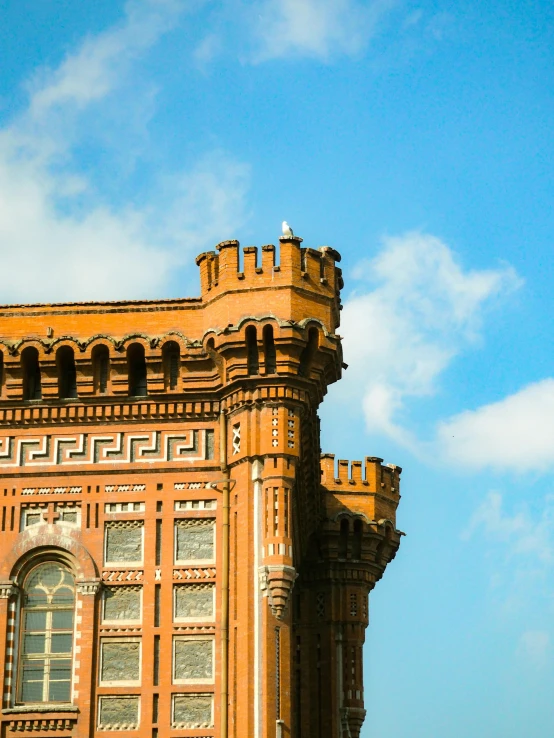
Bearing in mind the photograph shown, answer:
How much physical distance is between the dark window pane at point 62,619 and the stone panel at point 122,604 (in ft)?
2.38

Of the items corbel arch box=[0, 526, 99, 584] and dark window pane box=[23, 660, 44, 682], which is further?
corbel arch box=[0, 526, 99, 584]

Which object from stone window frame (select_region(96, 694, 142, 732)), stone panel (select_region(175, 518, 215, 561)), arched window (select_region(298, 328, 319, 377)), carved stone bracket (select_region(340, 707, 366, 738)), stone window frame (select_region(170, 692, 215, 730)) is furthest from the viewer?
carved stone bracket (select_region(340, 707, 366, 738))

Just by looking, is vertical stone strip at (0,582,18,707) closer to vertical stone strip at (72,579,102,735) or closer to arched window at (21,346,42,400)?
vertical stone strip at (72,579,102,735)

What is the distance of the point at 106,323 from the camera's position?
32312mm

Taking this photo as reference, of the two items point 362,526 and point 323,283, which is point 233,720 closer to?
point 323,283

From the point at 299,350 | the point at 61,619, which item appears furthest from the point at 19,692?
the point at 299,350

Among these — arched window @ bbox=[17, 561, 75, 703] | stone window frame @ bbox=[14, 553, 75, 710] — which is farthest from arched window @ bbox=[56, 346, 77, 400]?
arched window @ bbox=[17, 561, 75, 703]

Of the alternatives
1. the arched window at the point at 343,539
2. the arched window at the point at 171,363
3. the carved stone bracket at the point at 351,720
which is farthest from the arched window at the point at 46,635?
the arched window at the point at 343,539

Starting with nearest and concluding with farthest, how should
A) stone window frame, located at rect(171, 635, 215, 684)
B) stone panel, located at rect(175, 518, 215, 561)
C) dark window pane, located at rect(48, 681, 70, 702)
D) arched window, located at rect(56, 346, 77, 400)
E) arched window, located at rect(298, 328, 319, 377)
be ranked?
1. stone window frame, located at rect(171, 635, 215, 684)
2. dark window pane, located at rect(48, 681, 70, 702)
3. stone panel, located at rect(175, 518, 215, 561)
4. arched window, located at rect(298, 328, 319, 377)
5. arched window, located at rect(56, 346, 77, 400)

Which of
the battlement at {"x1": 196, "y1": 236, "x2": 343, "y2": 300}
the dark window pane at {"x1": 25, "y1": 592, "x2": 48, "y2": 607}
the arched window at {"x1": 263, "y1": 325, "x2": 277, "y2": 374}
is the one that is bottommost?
the dark window pane at {"x1": 25, "y1": 592, "x2": 48, "y2": 607}

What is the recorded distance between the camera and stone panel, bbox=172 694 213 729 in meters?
29.6

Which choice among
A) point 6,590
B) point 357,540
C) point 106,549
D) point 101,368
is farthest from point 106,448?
point 357,540

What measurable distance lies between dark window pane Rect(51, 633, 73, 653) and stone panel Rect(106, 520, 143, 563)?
5.16 ft

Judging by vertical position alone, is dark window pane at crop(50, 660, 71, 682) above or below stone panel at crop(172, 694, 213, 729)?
above
